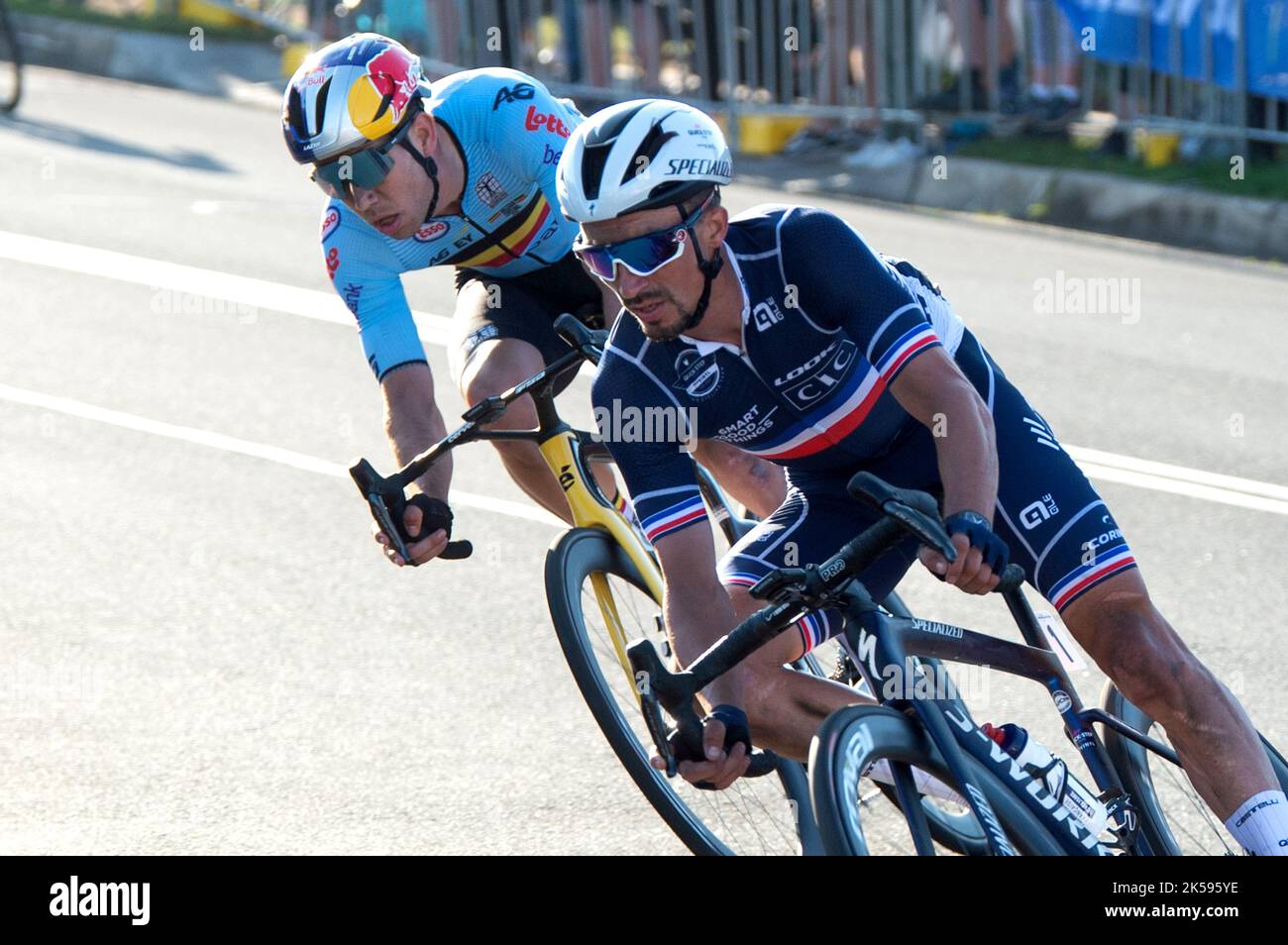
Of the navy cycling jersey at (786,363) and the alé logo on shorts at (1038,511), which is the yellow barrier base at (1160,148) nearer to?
the navy cycling jersey at (786,363)

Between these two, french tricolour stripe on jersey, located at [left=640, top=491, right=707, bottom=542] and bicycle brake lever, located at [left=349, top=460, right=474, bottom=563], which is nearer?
french tricolour stripe on jersey, located at [left=640, top=491, right=707, bottom=542]

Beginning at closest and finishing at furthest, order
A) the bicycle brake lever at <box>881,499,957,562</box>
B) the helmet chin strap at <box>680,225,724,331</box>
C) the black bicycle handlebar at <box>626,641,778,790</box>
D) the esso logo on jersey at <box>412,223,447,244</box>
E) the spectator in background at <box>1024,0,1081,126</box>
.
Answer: the bicycle brake lever at <box>881,499,957,562</box>
the black bicycle handlebar at <box>626,641,778,790</box>
the helmet chin strap at <box>680,225,724,331</box>
the esso logo on jersey at <box>412,223,447,244</box>
the spectator in background at <box>1024,0,1081,126</box>

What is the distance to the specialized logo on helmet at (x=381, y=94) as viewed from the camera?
5.03 m

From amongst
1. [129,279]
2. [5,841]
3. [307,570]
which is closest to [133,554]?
[307,570]

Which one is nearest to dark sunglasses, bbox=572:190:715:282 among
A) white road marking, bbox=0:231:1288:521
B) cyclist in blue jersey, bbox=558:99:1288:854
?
cyclist in blue jersey, bbox=558:99:1288:854

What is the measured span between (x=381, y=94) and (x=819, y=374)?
1.50 m

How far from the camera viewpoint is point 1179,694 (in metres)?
4.34

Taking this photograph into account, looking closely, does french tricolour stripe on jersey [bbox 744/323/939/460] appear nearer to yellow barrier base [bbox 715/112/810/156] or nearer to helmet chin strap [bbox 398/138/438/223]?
helmet chin strap [bbox 398/138/438/223]

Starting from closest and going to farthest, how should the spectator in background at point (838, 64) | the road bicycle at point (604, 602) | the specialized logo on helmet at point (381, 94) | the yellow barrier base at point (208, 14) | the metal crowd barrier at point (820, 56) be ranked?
1. the road bicycle at point (604, 602)
2. the specialized logo on helmet at point (381, 94)
3. the metal crowd barrier at point (820, 56)
4. the spectator in background at point (838, 64)
5. the yellow barrier base at point (208, 14)

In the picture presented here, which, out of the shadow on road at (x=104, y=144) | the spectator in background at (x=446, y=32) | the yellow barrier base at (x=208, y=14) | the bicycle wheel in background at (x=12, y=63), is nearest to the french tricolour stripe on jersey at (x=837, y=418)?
the shadow on road at (x=104, y=144)

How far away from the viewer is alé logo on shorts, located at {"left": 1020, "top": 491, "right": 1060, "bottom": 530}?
4.48 m

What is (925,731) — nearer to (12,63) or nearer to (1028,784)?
(1028,784)
